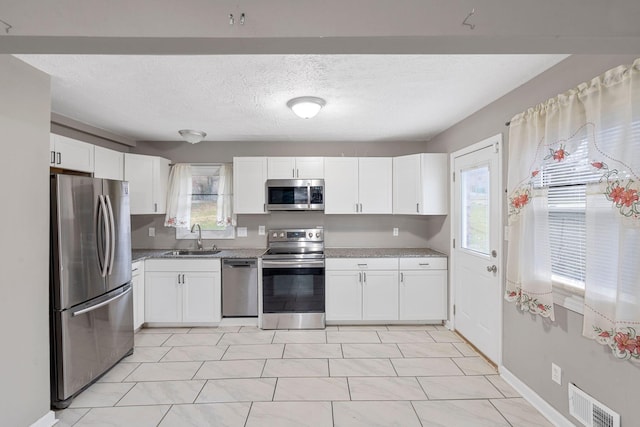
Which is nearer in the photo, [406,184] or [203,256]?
[203,256]

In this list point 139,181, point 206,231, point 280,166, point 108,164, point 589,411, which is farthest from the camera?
point 206,231

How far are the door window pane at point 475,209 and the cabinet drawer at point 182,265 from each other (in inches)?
112

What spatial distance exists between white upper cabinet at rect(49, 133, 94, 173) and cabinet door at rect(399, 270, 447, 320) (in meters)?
3.57

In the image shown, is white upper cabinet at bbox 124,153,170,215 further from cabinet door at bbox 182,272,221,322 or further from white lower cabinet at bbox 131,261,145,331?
cabinet door at bbox 182,272,221,322

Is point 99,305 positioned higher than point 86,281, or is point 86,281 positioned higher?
point 86,281

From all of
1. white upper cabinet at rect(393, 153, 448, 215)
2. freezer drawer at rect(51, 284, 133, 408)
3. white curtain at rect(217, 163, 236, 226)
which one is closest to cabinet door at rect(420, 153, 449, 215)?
white upper cabinet at rect(393, 153, 448, 215)

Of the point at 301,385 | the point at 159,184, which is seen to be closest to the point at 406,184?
the point at 301,385

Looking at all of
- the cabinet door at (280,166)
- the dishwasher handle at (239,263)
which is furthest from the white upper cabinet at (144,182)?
the cabinet door at (280,166)

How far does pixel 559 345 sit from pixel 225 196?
12.1 feet

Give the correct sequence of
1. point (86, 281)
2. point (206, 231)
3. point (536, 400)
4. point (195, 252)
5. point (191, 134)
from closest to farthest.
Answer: point (536, 400)
point (86, 281)
point (191, 134)
point (195, 252)
point (206, 231)

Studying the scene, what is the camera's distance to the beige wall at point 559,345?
1541mm

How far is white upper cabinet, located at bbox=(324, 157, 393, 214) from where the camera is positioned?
3.85 meters

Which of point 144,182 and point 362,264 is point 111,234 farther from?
point 362,264

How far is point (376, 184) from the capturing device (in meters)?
3.88
